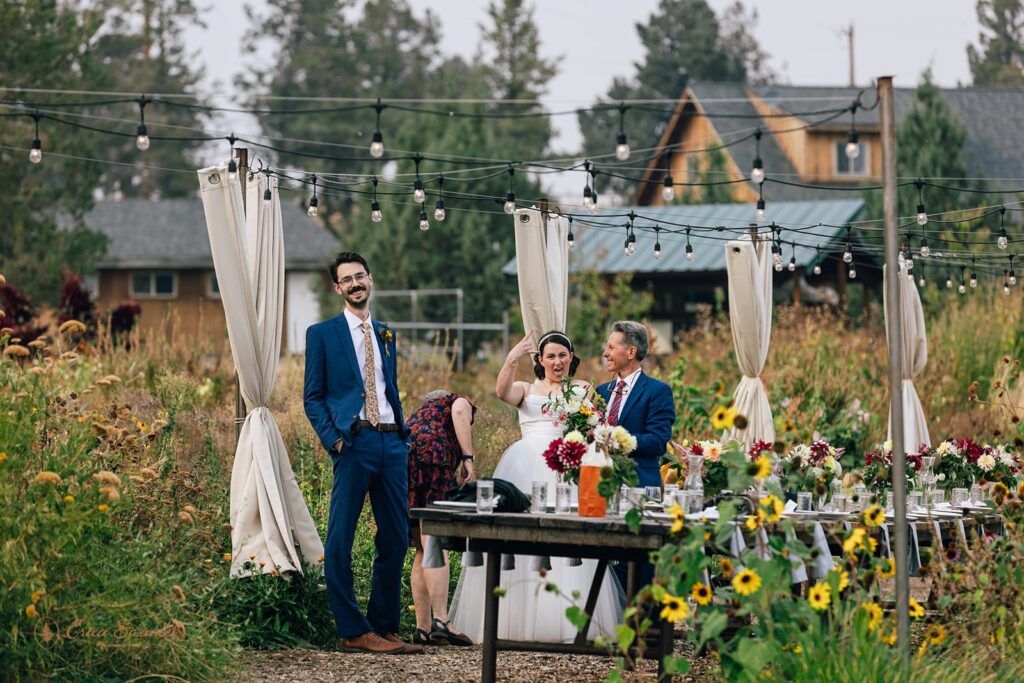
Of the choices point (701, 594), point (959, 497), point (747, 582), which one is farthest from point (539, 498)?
point (959, 497)

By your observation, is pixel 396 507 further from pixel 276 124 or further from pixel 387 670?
pixel 276 124

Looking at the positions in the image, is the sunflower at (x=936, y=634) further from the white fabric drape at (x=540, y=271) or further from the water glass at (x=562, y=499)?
the white fabric drape at (x=540, y=271)

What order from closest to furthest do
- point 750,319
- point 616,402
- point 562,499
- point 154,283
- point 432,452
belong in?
point 562,499, point 616,402, point 432,452, point 750,319, point 154,283

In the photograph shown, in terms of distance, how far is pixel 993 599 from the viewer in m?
5.98

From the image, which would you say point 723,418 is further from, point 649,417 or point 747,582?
point 649,417

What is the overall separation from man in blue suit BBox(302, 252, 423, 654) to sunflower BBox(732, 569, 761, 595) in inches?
102

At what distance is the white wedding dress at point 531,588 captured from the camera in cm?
764

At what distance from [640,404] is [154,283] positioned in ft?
109

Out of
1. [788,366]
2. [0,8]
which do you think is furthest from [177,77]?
[788,366]

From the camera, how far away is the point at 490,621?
20.6 ft

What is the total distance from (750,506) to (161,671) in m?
2.63

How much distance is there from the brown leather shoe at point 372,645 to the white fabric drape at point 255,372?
549 mm

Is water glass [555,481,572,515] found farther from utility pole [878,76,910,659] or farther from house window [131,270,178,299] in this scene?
house window [131,270,178,299]

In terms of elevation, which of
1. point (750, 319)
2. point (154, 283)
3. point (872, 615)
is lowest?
point (872, 615)
